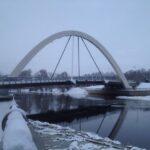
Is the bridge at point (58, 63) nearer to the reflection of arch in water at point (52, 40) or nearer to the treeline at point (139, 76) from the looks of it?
the reflection of arch in water at point (52, 40)

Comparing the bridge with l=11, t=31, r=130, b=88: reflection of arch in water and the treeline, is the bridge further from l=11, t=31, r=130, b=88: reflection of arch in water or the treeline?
the treeline

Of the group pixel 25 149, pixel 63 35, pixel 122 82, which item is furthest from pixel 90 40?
pixel 25 149

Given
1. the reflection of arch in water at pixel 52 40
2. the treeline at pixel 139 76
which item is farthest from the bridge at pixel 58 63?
the treeline at pixel 139 76

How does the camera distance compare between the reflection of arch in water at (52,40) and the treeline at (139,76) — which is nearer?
the reflection of arch in water at (52,40)

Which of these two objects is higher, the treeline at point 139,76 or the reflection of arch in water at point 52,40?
the reflection of arch in water at point 52,40

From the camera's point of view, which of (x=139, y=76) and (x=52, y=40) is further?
(x=139, y=76)

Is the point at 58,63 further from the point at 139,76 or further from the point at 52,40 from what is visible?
the point at 139,76

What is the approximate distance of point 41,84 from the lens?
39.9 meters

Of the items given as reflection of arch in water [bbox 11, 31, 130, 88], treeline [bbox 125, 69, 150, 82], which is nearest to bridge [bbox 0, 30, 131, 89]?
reflection of arch in water [bbox 11, 31, 130, 88]

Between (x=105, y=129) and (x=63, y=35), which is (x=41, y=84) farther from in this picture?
(x=105, y=129)

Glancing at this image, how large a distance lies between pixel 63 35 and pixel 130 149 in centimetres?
3748

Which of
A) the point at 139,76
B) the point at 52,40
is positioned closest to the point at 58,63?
the point at 52,40

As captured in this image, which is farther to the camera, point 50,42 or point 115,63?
point 115,63

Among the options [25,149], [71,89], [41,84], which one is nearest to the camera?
[25,149]
